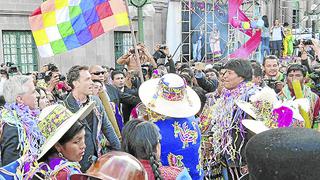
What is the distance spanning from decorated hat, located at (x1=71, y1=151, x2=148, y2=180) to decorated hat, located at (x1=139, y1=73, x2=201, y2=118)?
1.37 m

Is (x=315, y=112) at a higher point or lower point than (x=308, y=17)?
lower

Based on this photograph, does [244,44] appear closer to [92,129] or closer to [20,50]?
[92,129]

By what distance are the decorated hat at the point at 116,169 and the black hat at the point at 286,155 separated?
74 centimetres

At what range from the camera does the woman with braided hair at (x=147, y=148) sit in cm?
245

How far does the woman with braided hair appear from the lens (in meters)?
2.45

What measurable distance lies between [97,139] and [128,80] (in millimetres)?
2416

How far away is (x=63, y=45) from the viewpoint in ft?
18.7

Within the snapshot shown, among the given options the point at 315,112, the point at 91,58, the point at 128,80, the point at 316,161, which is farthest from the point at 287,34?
the point at 316,161

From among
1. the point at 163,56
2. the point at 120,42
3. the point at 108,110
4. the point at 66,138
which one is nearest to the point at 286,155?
the point at 66,138

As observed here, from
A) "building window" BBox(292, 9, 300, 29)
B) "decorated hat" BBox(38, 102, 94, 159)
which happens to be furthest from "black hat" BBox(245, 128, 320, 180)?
"building window" BBox(292, 9, 300, 29)

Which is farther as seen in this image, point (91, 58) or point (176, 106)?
point (91, 58)

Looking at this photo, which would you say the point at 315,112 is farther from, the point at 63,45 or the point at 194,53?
the point at 194,53

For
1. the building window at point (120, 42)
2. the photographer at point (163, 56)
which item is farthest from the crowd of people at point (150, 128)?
the building window at point (120, 42)

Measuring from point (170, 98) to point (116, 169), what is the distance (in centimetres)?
164
